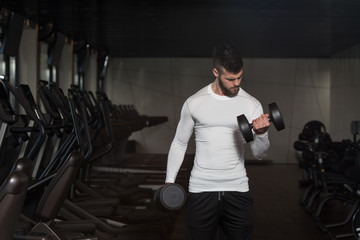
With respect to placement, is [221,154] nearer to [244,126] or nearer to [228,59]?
[244,126]

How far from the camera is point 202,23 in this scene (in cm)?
776

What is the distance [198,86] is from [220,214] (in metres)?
10.1

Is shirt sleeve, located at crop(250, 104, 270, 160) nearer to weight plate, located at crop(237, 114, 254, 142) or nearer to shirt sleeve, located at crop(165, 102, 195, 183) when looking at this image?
weight plate, located at crop(237, 114, 254, 142)

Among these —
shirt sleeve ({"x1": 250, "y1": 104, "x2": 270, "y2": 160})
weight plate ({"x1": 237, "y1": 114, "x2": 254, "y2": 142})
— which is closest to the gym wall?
shirt sleeve ({"x1": 250, "y1": 104, "x2": 270, "y2": 160})

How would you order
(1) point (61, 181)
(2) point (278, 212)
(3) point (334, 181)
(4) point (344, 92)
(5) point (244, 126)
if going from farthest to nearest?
(4) point (344, 92), (2) point (278, 212), (3) point (334, 181), (1) point (61, 181), (5) point (244, 126)

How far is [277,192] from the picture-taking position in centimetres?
793

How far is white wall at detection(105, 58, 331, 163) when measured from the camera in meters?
12.2

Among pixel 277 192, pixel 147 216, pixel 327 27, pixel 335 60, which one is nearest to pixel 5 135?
pixel 147 216

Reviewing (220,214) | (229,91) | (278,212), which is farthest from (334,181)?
(229,91)

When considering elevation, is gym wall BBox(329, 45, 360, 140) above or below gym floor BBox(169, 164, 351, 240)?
above

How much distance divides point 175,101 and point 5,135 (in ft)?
28.3

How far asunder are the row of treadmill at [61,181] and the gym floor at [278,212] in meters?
0.51

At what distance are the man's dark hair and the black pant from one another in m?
0.55

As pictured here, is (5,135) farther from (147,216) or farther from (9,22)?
(9,22)
